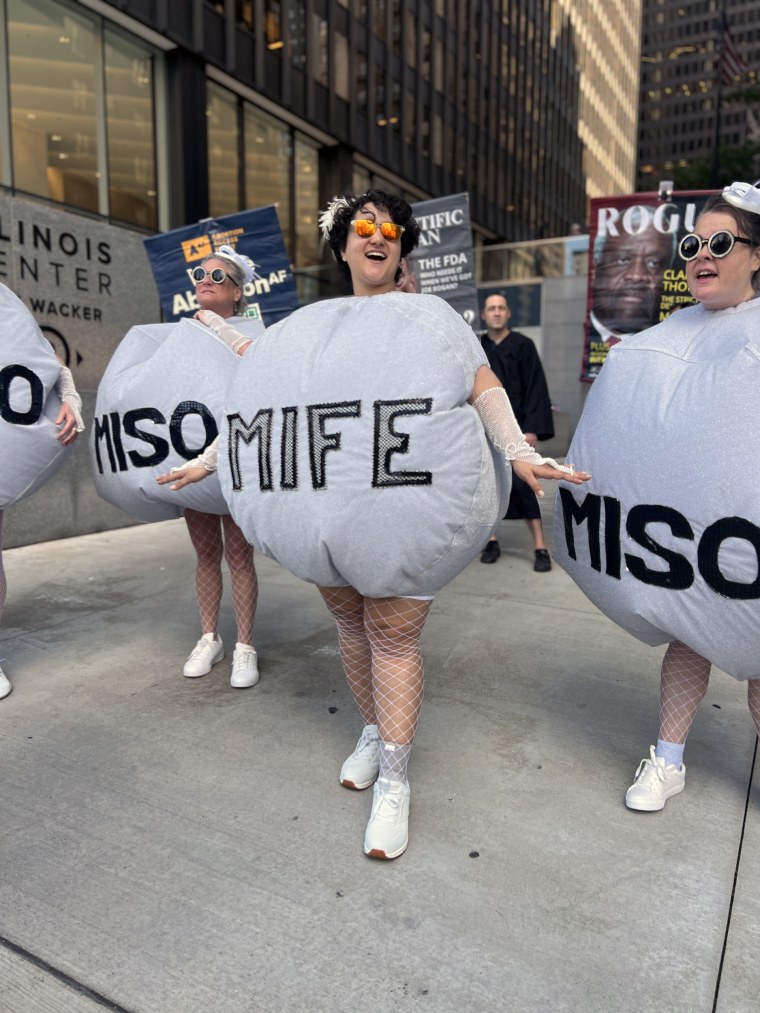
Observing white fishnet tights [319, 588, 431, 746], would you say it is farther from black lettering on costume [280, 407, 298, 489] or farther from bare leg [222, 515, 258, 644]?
bare leg [222, 515, 258, 644]

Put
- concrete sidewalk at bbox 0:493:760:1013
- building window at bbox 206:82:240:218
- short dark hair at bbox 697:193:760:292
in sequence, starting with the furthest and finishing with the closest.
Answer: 1. building window at bbox 206:82:240:218
2. short dark hair at bbox 697:193:760:292
3. concrete sidewalk at bbox 0:493:760:1013

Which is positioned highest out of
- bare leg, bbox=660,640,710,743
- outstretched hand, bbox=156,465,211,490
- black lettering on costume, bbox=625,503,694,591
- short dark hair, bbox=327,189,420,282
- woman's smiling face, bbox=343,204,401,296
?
short dark hair, bbox=327,189,420,282

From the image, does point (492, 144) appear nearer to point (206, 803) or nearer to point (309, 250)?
point (309, 250)

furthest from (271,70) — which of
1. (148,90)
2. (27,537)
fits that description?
(27,537)

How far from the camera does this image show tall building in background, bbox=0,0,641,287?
40.3ft

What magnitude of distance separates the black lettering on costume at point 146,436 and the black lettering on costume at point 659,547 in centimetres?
173

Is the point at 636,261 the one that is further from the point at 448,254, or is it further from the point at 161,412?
the point at 161,412

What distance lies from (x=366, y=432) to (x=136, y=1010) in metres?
1.37

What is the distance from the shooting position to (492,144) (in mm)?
30609

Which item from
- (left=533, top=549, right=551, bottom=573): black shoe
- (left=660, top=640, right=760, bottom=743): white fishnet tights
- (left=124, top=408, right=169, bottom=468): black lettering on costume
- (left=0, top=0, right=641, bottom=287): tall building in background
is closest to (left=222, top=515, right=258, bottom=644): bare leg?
(left=124, top=408, right=169, bottom=468): black lettering on costume

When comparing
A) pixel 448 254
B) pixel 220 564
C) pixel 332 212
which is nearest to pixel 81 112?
pixel 448 254

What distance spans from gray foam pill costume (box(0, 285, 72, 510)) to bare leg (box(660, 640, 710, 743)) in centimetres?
242

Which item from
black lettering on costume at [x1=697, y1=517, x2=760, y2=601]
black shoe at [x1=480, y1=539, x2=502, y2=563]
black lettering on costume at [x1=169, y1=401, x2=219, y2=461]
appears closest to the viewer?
black lettering on costume at [x1=697, y1=517, x2=760, y2=601]

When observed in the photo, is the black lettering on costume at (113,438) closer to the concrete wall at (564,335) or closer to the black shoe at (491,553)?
the black shoe at (491,553)
